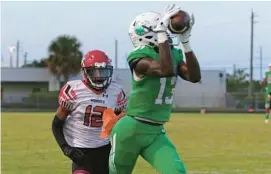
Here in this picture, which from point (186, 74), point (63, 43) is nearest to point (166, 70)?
point (186, 74)

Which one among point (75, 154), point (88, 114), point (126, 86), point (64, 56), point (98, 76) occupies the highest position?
point (64, 56)

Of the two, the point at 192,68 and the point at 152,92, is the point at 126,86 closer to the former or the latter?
the point at 152,92

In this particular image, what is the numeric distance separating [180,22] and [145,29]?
55 centimetres

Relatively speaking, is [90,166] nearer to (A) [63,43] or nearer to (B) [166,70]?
(B) [166,70]

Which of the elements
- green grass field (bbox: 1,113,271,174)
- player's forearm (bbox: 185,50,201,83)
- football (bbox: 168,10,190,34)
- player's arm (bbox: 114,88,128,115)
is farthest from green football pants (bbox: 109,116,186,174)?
green grass field (bbox: 1,113,271,174)

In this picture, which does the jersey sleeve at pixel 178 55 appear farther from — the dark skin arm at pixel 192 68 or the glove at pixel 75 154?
the glove at pixel 75 154

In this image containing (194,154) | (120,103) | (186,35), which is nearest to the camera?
(186,35)

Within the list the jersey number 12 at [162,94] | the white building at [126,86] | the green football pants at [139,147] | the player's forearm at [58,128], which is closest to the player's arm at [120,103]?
the player's forearm at [58,128]

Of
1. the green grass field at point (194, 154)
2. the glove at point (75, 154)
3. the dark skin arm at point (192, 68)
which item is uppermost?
the dark skin arm at point (192, 68)

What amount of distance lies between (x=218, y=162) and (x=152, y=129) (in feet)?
19.4

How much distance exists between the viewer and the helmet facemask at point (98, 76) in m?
6.13

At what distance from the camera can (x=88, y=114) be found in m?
6.21

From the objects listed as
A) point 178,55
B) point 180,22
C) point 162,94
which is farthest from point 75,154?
point 180,22

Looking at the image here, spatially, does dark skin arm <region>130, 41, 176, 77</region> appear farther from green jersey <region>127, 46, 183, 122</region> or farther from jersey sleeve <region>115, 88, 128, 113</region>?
jersey sleeve <region>115, 88, 128, 113</region>
